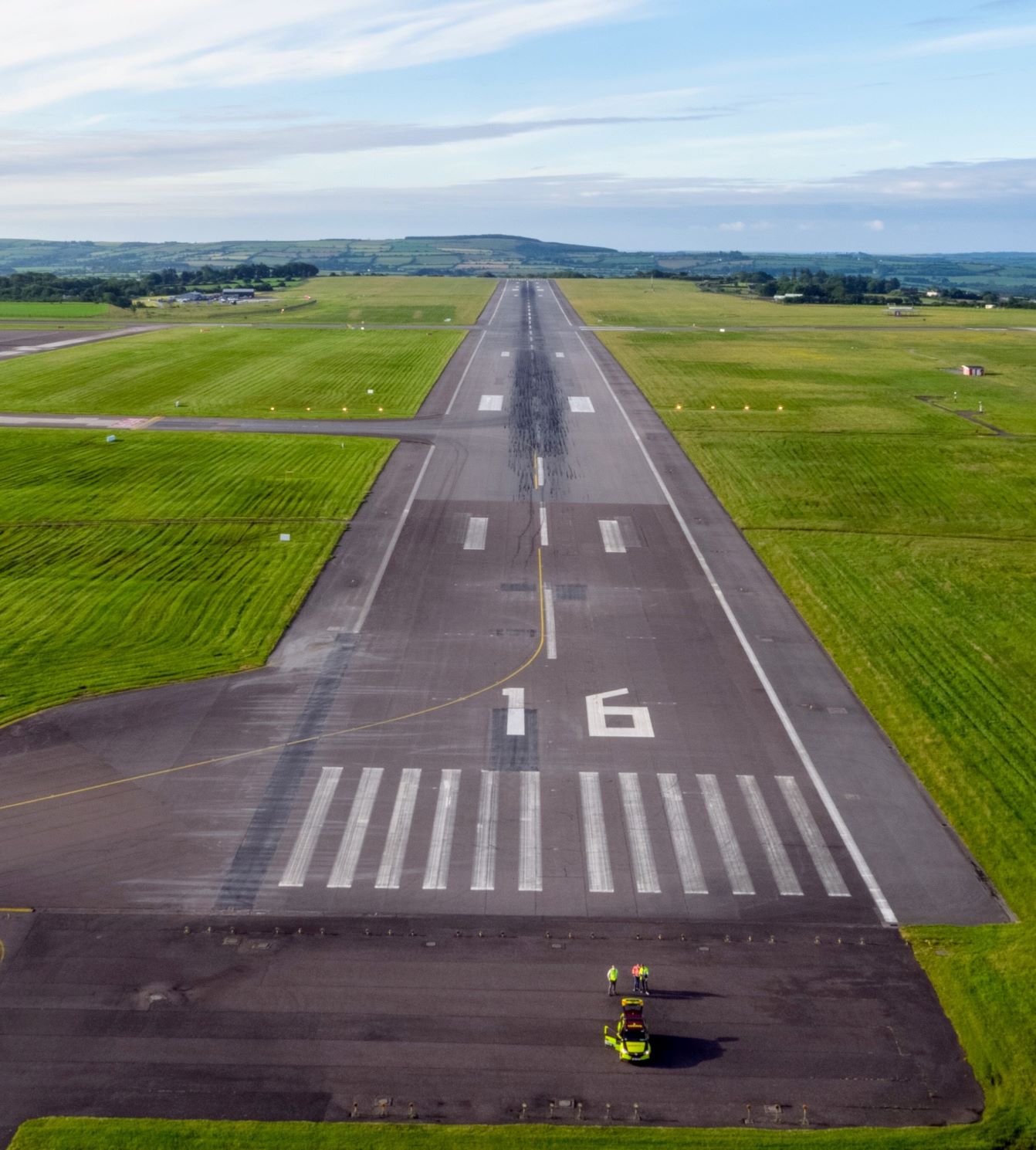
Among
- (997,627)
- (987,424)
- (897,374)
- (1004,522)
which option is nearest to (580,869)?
(997,627)

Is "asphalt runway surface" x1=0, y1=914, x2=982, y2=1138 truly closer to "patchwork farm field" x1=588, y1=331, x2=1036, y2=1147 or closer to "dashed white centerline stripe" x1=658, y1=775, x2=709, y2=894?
"patchwork farm field" x1=588, y1=331, x2=1036, y2=1147

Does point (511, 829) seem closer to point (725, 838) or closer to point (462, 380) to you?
point (725, 838)

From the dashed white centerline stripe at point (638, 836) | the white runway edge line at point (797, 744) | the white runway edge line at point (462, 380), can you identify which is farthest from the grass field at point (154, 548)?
the white runway edge line at point (797, 744)

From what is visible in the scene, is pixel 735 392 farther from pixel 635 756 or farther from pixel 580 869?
pixel 580 869

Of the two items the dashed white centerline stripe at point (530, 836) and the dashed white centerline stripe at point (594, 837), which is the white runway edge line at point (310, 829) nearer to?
the dashed white centerline stripe at point (530, 836)

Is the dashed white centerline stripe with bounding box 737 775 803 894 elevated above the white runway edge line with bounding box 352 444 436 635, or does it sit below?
below

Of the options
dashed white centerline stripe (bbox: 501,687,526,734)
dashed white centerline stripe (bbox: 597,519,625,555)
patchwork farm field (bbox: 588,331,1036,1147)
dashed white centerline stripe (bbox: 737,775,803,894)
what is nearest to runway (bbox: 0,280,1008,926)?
dashed white centerline stripe (bbox: 737,775,803,894)
